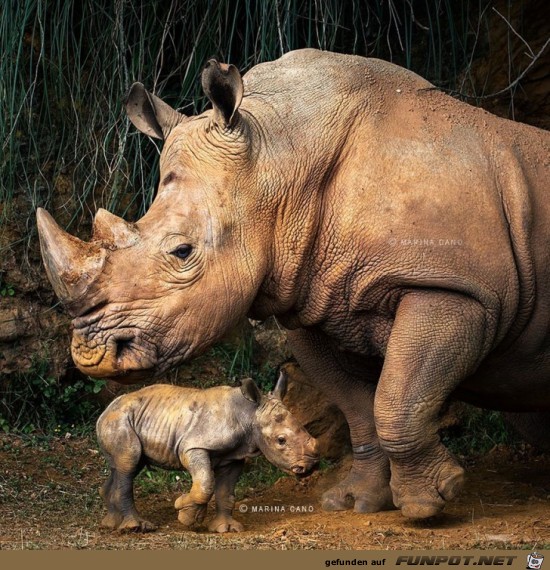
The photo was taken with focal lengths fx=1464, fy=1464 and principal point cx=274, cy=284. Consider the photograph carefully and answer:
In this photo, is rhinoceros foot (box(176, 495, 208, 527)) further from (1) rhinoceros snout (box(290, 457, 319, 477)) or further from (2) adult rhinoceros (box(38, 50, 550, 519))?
(2) adult rhinoceros (box(38, 50, 550, 519))

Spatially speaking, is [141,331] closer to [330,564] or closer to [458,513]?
[330,564]

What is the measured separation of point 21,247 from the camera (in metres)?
10.4

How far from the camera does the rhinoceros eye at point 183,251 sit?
7246 mm

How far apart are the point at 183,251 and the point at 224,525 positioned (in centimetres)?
156

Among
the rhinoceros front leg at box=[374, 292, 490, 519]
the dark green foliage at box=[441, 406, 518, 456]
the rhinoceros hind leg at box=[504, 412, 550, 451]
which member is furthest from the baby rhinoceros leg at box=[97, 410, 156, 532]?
the dark green foliage at box=[441, 406, 518, 456]

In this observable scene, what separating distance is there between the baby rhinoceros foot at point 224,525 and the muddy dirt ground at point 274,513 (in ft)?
0.20

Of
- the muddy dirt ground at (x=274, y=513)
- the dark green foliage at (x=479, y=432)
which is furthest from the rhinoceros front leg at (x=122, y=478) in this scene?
the dark green foliage at (x=479, y=432)

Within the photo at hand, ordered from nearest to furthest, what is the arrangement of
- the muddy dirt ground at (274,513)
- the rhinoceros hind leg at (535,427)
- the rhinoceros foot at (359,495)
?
the muddy dirt ground at (274,513)
the rhinoceros foot at (359,495)
the rhinoceros hind leg at (535,427)

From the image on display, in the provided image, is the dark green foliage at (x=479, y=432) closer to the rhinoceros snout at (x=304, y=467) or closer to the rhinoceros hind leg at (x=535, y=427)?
the rhinoceros hind leg at (x=535, y=427)

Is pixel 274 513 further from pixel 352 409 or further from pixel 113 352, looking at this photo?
pixel 113 352

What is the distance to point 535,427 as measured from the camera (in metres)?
9.52

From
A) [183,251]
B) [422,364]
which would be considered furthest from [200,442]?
[422,364]

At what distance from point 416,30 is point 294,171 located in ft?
9.25

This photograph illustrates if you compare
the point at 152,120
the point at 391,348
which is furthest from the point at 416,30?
the point at 391,348
